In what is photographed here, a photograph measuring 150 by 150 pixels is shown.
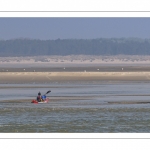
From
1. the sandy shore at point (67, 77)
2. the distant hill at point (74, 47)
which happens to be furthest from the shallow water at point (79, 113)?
the distant hill at point (74, 47)

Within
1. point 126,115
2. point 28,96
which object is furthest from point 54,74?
point 126,115

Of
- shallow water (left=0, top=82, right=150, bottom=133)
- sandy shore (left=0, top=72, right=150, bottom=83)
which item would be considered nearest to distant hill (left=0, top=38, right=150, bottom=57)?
sandy shore (left=0, top=72, right=150, bottom=83)

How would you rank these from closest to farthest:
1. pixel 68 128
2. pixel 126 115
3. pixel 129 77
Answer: pixel 68 128 → pixel 126 115 → pixel 129 77

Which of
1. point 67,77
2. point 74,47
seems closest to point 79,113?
point 67,77

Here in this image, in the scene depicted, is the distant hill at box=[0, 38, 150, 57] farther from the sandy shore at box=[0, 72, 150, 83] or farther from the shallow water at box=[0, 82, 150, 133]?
the shallow water at box=[0, 82, 150, 133]

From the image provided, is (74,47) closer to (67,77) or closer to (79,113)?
(67,77)
